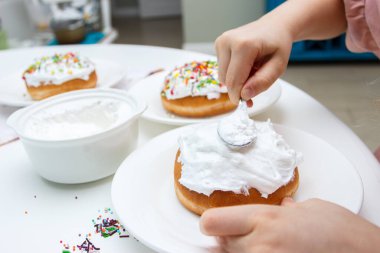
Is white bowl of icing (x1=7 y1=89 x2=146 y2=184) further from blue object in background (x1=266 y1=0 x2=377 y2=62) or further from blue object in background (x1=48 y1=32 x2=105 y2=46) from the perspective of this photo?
blue object in background (x1=266 y1=0 x2=377 y2=62)

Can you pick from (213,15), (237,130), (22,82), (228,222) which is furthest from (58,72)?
(213,15)

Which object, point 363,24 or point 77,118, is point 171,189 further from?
point 363,24

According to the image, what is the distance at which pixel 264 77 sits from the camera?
736 mm

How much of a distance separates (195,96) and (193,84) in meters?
0.05

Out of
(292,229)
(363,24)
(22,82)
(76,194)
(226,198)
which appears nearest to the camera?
(292,229)

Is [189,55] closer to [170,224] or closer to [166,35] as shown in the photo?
[170,224]

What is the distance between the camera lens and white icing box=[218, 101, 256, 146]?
2.03 ft

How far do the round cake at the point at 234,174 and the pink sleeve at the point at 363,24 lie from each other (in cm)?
39

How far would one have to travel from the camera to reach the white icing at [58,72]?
1.02 meters


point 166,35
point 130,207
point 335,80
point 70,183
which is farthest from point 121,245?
point 166,35

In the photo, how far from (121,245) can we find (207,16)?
301cm

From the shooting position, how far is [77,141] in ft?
2.14

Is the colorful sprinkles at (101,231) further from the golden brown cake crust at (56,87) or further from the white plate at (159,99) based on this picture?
the golden brown cake crust at (56,87)

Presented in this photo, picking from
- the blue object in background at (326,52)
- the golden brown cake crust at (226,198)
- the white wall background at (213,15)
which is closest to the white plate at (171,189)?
the golden brown cake crust at (226,198)
